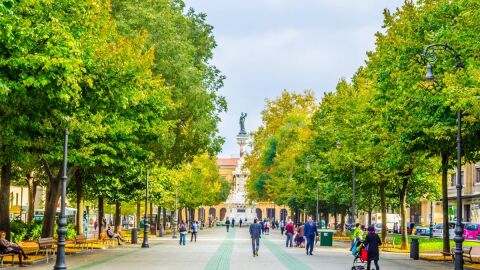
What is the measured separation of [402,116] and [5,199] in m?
17.6

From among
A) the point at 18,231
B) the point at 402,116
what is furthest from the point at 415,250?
the point at 18,231

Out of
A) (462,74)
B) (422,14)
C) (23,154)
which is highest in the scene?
(422,14)

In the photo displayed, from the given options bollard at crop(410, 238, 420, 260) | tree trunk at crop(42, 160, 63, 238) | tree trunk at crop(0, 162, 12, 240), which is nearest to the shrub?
tree trunk at crop(0, 162, 12, 240)

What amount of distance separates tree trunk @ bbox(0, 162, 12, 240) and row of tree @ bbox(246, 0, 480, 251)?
52.1 feet

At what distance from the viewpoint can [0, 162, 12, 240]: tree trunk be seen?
119 ft

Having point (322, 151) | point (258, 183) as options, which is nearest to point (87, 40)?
point (322, 151)

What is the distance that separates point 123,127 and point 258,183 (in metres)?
77.5

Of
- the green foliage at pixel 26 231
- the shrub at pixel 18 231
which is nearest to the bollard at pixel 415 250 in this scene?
the shrub at pixel 18 231

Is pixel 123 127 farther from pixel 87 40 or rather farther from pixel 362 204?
pixel 362 204

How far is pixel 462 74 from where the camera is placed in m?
26.1

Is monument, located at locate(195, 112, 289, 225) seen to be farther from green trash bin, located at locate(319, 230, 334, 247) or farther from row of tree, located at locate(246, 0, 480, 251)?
green trash bin, located at locate(319, 230, 334, 247)

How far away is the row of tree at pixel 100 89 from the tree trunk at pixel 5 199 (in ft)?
0.17

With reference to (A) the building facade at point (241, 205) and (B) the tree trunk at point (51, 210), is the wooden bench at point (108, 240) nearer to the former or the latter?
(B) the tree trunk at point (51, 210)

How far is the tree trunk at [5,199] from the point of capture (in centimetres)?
3612
